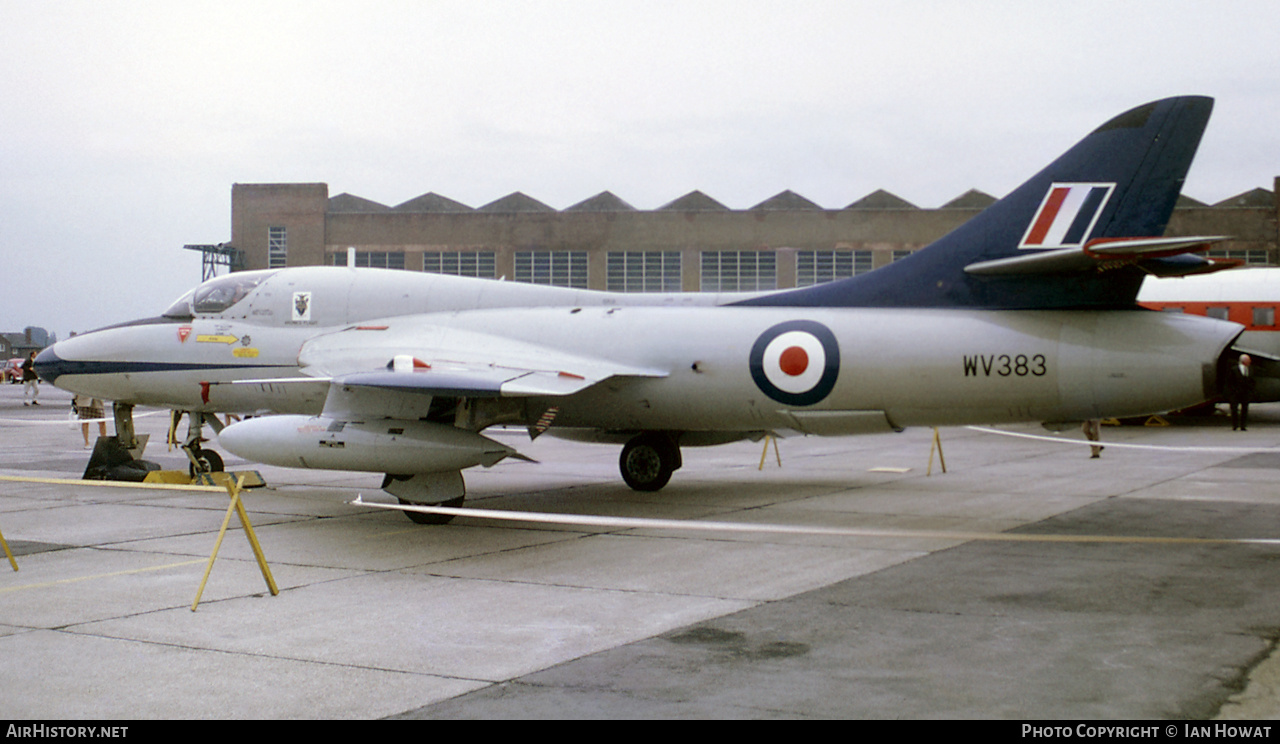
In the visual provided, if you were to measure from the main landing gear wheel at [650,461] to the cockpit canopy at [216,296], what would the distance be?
A: 5356 millimetres

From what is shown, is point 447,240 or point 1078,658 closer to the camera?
point 1078,658

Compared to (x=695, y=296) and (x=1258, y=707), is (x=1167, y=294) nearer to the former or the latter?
(x=695, y=296)

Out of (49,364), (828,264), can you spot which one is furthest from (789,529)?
(828,264)

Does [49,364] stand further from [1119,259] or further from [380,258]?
[380,258]

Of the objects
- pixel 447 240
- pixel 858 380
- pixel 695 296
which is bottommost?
pixel 858 380

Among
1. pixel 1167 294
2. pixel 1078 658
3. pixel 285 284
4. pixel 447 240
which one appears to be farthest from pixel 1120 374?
pixel 447 240

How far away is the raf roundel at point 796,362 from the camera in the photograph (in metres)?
10.9

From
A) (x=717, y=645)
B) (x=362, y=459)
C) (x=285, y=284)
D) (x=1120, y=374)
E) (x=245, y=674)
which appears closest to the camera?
(x=245, y=674)

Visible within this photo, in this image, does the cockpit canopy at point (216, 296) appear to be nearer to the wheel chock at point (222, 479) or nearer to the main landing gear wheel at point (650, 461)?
the wheel chock at point (222, 479)

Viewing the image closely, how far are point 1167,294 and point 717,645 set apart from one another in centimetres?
2509

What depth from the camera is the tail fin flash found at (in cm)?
978

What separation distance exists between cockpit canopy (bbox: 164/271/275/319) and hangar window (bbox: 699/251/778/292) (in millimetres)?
38307
